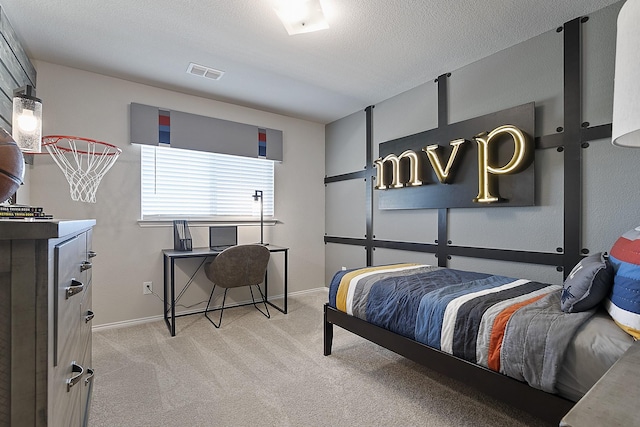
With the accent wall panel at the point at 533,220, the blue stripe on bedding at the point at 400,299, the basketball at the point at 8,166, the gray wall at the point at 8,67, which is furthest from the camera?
the accent wall panel at the point at 533,220

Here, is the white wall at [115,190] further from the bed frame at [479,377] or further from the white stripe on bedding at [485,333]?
the white stripe on bedding at [485,333]

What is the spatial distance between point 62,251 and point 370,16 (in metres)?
2.26

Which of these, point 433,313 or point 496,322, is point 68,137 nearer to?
point 433,313

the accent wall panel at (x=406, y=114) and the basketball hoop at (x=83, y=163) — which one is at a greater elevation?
the accent wall panel at (x=406, y=114)

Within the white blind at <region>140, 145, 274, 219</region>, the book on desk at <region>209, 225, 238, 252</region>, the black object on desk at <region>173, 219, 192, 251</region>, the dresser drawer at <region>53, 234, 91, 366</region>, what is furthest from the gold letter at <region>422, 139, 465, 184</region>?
the dresser drawer at <region>53, 234, 91, 366</region>

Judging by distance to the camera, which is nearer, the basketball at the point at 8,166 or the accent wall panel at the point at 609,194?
the basketball at the point at 8,166

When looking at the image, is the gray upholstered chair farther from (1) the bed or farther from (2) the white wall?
(1) the bed

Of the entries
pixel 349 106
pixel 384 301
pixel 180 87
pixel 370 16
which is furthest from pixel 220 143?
pixel 384 301

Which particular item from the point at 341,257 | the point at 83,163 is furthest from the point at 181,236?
the point at 341,257

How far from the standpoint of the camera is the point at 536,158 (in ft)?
7.92

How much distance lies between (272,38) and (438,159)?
1.80 m

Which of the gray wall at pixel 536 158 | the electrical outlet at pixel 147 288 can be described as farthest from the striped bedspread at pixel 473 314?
the electrical outlet at pixel 147 288

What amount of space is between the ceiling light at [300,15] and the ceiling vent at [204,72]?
104 centimetres

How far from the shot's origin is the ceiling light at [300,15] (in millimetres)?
2025
